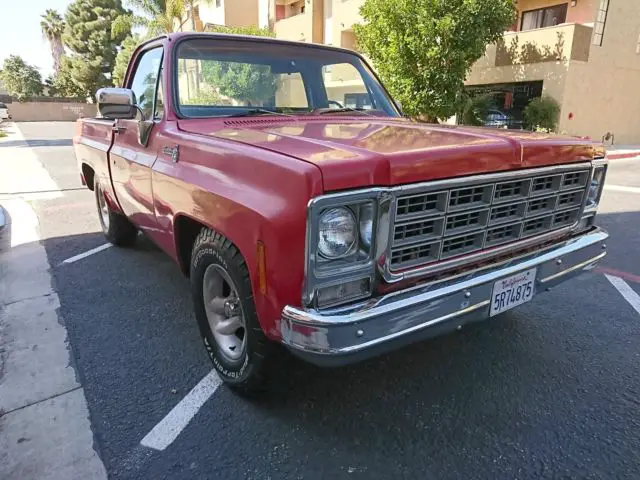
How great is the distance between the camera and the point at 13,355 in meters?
3.00

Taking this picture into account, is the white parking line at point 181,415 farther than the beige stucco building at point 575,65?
No

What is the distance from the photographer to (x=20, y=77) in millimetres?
52125

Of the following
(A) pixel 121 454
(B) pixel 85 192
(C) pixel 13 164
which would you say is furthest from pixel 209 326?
(C) pixel 13 164

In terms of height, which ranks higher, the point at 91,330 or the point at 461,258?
the point at 461,258

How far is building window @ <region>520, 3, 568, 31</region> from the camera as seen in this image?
17.1m

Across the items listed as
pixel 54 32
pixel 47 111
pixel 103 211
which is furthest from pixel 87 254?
pixel 54 32

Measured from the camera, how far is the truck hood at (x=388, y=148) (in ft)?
6.04

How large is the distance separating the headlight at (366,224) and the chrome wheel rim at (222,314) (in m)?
A: 0.91

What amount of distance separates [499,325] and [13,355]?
3.28m

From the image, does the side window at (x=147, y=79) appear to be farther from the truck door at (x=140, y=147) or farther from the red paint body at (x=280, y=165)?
the red paint body at (x=280, y=165)

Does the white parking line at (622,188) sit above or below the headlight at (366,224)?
below

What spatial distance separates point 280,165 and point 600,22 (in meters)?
18.4

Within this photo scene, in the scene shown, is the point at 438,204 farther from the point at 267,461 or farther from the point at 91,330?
the point at 91,330

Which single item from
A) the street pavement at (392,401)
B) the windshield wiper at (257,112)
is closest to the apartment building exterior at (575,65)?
the street pavement at (392,401)
